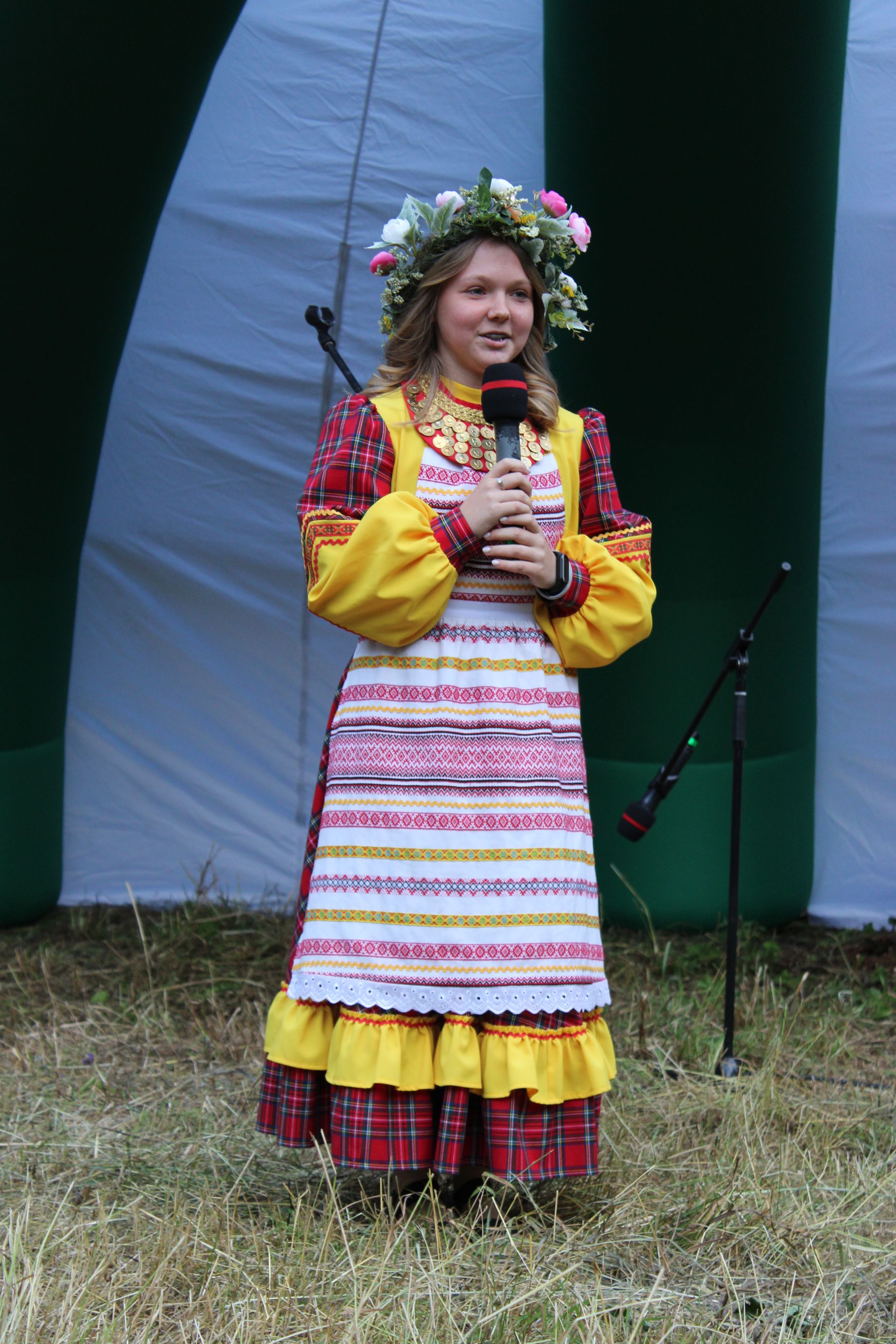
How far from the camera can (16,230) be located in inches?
150

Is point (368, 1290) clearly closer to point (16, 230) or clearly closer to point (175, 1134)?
point (175, 1134)

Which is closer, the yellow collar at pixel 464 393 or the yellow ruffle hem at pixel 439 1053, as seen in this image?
the yellow ruffle hem at pixel 439 1053

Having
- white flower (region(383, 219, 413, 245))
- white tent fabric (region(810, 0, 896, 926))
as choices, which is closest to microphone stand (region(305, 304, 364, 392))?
white flower (region(383, 219, 413, 245))

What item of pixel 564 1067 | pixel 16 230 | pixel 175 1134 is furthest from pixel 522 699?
pixel 16 230

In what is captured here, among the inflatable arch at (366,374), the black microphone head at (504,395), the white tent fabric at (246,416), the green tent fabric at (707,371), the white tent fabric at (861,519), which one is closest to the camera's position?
the black microphone head at (504,395)

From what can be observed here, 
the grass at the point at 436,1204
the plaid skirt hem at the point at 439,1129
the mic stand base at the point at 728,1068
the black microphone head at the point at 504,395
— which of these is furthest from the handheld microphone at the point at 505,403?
the mic stand base at the point at 728,1068

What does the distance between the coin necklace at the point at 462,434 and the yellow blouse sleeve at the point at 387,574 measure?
16 cm

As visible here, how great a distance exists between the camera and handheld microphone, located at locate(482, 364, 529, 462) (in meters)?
2.23

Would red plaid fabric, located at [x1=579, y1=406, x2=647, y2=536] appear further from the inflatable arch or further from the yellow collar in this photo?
the inflatable arch

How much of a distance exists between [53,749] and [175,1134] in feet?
6.72

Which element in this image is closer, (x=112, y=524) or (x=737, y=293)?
(x=737, y=293)

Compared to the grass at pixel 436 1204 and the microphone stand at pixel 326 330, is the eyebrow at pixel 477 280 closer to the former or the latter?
the microphone stand at pixel 326 330

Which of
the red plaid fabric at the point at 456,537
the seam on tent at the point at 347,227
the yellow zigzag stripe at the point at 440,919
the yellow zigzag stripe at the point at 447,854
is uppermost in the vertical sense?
the seam on tent at the point at 347,227

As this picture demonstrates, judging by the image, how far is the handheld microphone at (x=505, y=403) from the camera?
223cm
